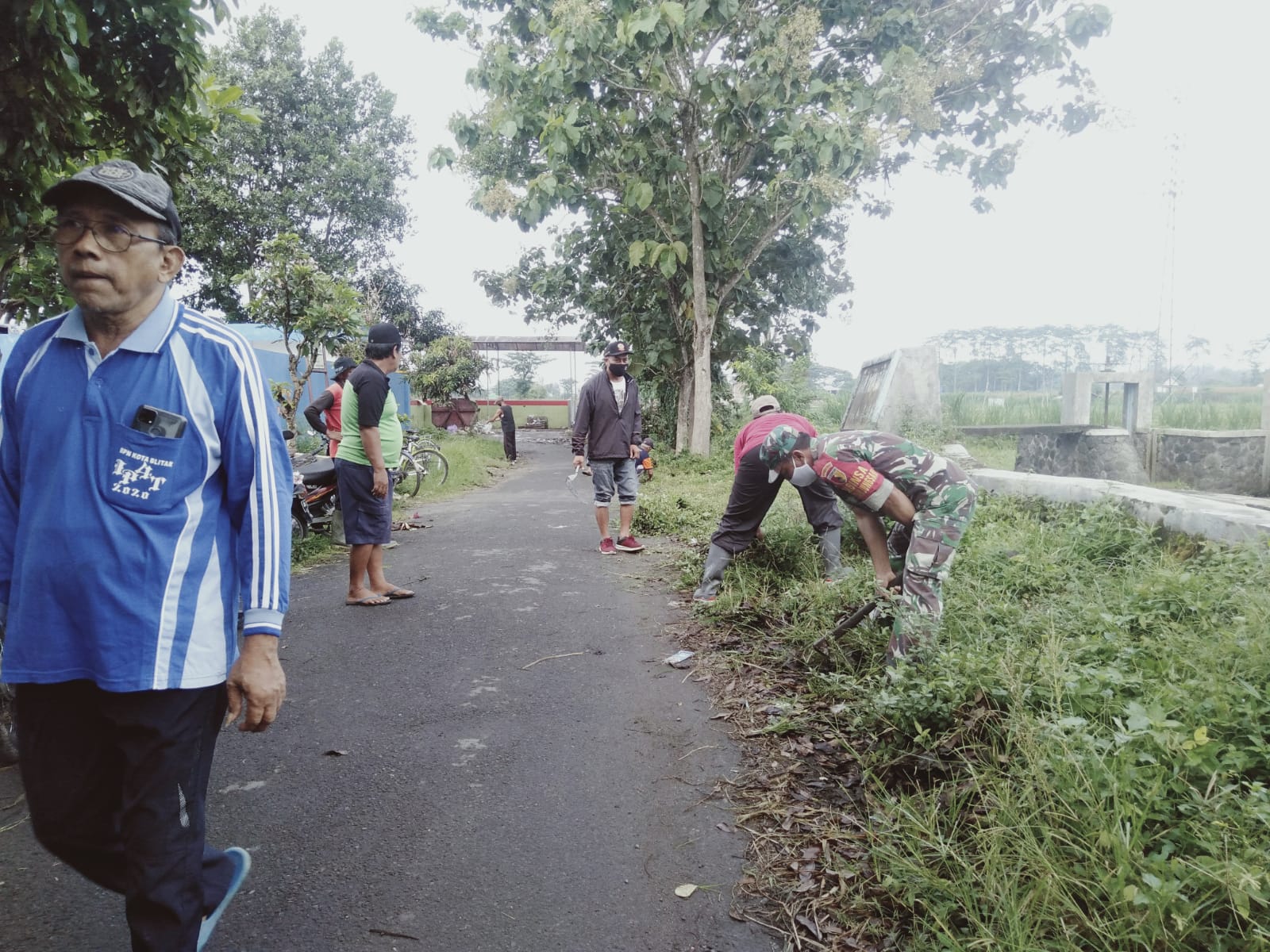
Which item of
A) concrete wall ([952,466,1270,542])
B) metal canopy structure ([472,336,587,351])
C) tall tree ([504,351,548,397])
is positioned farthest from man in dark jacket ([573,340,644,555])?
tall tree ([504,351,548,397])

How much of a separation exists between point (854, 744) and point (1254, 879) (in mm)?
1680

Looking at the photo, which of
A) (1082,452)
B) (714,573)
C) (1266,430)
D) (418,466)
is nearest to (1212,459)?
(1266,430)

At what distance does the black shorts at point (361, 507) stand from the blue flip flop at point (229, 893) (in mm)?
3332

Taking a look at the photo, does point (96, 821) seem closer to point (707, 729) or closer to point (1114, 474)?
point (707, 729)

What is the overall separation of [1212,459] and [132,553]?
44.0ft

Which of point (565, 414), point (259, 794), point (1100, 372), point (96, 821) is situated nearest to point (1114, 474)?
point (1100, 372)

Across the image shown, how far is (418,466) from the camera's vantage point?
1212cm

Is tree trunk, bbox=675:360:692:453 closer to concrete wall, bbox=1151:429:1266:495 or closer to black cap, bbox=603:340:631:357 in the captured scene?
concrete wall, bbox=1151:429:1266:495

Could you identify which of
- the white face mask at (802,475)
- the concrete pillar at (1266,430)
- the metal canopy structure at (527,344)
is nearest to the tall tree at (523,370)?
the metal canopy structure at (527,344)

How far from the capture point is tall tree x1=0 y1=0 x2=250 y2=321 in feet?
8.95

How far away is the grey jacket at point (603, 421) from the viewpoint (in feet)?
24.7

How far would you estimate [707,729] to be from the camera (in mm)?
3703

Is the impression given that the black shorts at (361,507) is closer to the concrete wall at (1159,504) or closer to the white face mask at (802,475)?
the white face mask at (802,475)

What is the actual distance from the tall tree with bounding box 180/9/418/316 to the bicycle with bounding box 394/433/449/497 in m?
9.23
